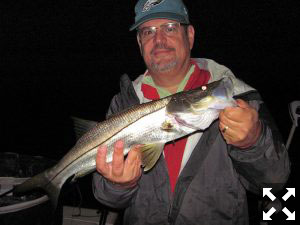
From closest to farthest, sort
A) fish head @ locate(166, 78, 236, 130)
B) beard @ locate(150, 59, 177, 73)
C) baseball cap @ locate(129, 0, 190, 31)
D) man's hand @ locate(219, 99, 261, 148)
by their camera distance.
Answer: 1. man's hand @ locate(219, 99, 261, 148)
2. fish head @ locate(166, 78, 236, 130)
3. beard @ locate(150, 59, 177, 73)
4. baseball cap @ locate(129, 0, 190, 31)

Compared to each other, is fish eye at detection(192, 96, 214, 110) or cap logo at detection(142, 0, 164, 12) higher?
cap logo at detection(142, 0, 164, 12)

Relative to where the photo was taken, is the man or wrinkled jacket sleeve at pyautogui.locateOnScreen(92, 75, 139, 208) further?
wrinkled jacket sleeve at pyautogui.locateOnScreen(92, 75, 139, 208)

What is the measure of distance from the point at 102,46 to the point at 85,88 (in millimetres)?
31778

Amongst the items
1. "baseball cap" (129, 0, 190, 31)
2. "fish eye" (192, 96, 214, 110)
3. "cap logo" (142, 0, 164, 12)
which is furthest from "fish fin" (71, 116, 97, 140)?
"cap logo" (142, 0, 164, 12)

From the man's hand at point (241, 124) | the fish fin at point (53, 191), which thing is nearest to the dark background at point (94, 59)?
the man's hand at point (241, 124)

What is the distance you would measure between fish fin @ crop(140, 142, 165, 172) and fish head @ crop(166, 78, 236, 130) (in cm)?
31

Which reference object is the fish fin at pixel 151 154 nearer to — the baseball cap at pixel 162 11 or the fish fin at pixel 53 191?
the fish fin at pixel 53 191

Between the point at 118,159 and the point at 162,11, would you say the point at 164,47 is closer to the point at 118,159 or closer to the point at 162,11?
the point at 162,11

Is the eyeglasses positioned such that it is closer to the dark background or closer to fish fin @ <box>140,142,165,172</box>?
fish fin @ <box>140,142,165,172</box>

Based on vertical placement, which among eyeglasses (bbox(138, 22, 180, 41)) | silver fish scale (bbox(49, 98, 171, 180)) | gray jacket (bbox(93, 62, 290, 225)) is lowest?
gray jacket (bbox(93, 62, 290, 225))

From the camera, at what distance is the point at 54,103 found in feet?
66.0

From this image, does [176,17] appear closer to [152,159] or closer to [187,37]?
[187,37]

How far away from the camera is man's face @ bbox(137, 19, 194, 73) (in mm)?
3195

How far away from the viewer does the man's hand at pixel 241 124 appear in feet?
7.33
